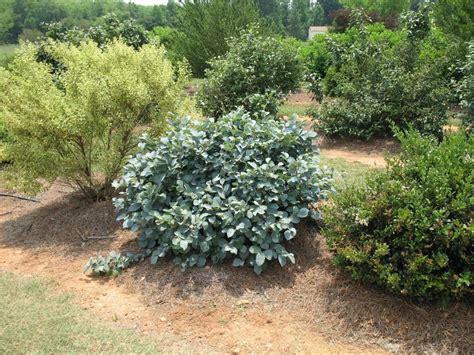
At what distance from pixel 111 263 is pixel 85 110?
167 cm

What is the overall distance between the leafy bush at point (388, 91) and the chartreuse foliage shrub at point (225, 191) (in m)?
4.05

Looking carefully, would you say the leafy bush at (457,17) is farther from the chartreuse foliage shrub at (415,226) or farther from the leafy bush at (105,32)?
the chartreuse foliage shrub at (415,226)

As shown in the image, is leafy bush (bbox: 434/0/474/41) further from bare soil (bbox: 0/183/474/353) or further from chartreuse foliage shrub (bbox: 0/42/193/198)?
bare soil (bbox: 0/183/474/353)

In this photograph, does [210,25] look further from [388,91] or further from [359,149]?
[359,149]

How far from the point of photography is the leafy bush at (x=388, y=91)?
25.4ft

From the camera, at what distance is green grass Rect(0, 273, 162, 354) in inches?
125

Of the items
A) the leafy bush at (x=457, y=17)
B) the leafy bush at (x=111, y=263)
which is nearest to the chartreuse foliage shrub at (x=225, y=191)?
the leafy bush at (x=111, y=263)

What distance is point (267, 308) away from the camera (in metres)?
3.52

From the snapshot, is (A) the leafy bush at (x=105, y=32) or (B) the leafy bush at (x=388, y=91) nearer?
(B) the leafy bush at (x=388, y=91)

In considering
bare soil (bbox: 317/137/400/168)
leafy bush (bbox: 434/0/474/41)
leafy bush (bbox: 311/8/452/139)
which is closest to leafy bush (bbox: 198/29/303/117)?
leafy bush (bbox: 311/8/452/139)

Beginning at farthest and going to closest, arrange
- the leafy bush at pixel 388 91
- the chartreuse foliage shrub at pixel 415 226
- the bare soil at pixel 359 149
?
the leafy bush at pixel 388 91 < the bare soil at pixel 359 149 < the chartreuse foliage shrub at pixel 415 226

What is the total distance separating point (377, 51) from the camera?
882cm

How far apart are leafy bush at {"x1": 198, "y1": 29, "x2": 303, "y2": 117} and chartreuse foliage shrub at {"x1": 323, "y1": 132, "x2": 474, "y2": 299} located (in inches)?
189

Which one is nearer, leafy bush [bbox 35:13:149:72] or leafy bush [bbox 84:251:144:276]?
leafy bush [bbox 84:251:144:276]
